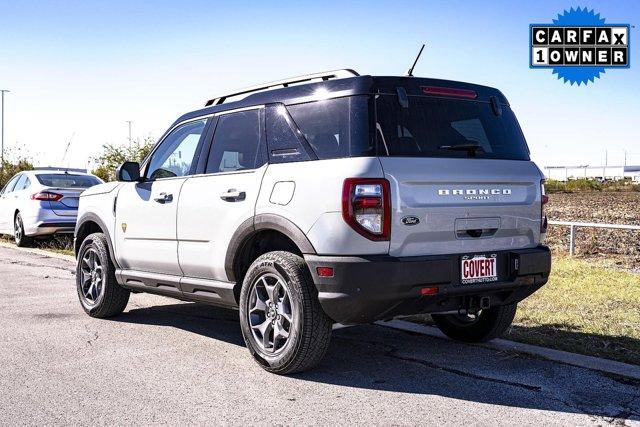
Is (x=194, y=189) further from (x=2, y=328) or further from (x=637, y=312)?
(x=637, y=312)

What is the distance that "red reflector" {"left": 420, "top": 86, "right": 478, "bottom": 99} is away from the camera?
16.1 feet

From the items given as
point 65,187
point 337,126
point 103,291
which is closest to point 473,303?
point 337,126

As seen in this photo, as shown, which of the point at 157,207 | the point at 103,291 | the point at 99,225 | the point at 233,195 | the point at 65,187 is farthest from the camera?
the point at 65,187

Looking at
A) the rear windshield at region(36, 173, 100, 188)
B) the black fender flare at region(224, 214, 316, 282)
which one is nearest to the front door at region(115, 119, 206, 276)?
the black fender flare at region(224, 214, 316, 282)

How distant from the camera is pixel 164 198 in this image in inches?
239

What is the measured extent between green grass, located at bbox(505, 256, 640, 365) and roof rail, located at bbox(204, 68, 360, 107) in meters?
2.62

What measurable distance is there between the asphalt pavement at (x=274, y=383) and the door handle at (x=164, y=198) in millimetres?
1155

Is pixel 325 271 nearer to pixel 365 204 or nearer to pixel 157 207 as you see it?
pixel 365 204

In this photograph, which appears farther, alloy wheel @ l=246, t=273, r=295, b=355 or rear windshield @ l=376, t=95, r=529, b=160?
alloy wheel @ l=246, t=273, r=295, b=355

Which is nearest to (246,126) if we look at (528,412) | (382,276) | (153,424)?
(382,276)

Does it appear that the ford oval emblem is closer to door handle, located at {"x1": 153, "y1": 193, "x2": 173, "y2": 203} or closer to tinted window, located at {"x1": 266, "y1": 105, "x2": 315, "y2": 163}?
tinted window, located at {"x1": 266, "y1": 105, "x2": 315, "y2": 163}

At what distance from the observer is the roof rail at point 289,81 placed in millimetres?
4868

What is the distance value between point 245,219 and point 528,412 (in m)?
2.24

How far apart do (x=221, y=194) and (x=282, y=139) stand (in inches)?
26.8
